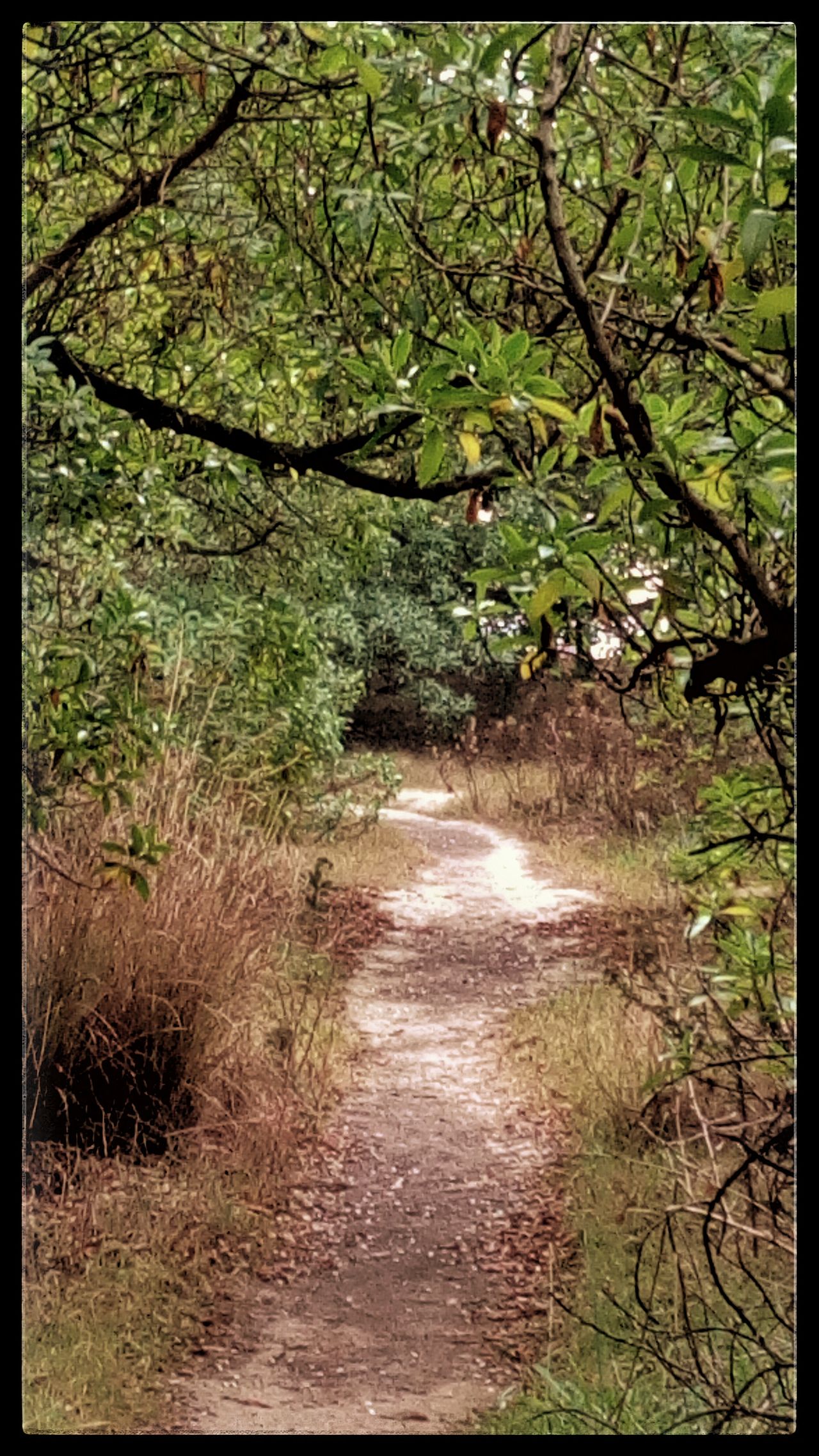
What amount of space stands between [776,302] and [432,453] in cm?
46

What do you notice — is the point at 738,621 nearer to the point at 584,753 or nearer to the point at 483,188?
the point at 584,753

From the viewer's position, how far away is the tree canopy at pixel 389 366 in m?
1.56

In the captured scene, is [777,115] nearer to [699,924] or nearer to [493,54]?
[493,54]

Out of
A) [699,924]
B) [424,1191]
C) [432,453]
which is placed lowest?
[424,1191]

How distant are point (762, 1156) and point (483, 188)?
1.58 meters

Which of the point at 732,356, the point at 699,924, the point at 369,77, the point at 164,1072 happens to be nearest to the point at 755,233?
the point at 732,356

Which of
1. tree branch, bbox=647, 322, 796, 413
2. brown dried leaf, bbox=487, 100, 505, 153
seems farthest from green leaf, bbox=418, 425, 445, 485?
brown dried leaf, bbox=487, 100, 505, 153

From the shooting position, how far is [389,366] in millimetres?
1659

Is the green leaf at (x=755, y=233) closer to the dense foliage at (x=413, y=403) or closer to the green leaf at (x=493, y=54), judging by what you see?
the dense foliage at (x=413, y=403)

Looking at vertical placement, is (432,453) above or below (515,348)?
below

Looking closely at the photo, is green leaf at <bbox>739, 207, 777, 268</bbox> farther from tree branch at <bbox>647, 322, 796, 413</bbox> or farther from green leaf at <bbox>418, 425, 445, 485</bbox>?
green leaf at <bbox>418, 425, 445, 485</bbox>

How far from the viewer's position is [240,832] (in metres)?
2.49

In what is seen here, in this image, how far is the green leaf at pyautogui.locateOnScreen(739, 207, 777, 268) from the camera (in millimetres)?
1312
